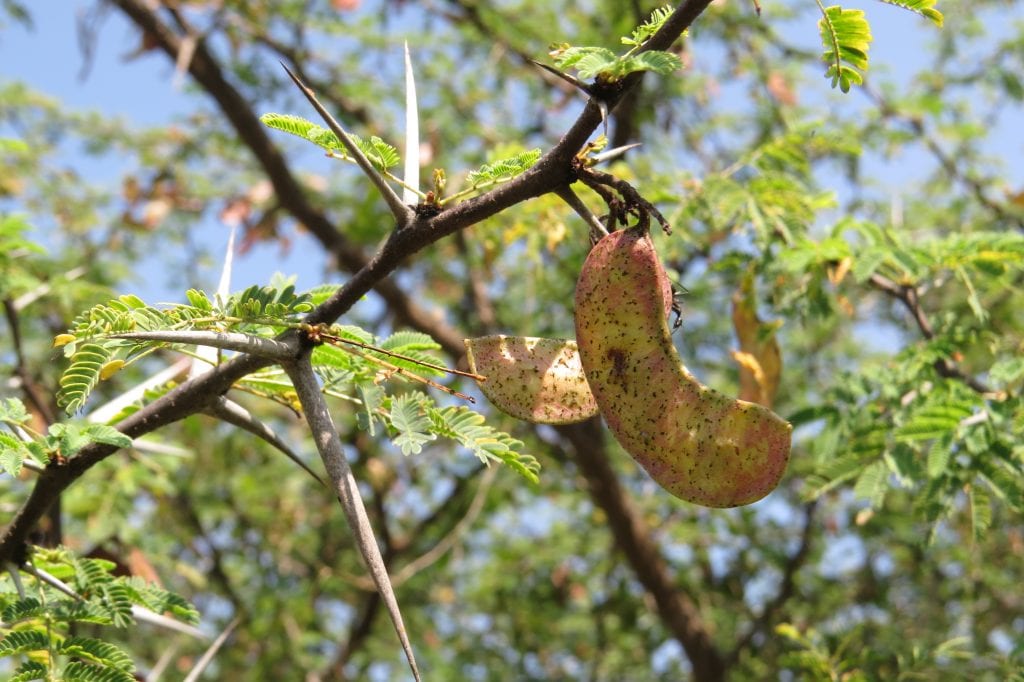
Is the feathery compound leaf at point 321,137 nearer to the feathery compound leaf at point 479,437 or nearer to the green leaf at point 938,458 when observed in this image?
the feathery compound leaf at point 479,437

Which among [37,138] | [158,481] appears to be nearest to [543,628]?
[158,481]

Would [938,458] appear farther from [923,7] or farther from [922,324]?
[923,7]

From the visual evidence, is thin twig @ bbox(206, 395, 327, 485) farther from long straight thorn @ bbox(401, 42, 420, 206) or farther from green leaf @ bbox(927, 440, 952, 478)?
green leaf @ bbox(927, 440, 952, 478)

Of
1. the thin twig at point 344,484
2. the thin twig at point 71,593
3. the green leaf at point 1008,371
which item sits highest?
the green leaf at point 1008,371

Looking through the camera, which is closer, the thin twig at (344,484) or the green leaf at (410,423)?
the thin twig at (344,484)

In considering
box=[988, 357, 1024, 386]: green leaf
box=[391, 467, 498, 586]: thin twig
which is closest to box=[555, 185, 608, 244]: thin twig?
box=[988, 357, 1024, 386]: green leaf

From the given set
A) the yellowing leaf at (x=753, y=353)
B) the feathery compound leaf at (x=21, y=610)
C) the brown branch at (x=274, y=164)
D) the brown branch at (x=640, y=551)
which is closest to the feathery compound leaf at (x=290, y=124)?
the feathery compound leaf at (x=21, y=610)

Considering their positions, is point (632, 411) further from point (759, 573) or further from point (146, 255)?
point (146, 255)
